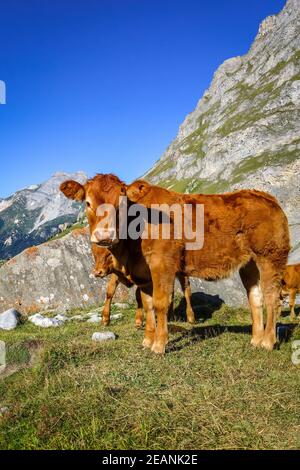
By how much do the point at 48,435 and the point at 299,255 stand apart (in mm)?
25796

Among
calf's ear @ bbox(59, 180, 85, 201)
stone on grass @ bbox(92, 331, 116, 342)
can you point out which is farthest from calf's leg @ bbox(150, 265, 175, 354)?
calf's ear @ bbox(59, 180, 85, 201)

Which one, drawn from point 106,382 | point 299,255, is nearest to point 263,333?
point 106,382

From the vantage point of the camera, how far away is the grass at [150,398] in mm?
4621

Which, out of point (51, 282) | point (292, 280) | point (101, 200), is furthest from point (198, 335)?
point (292, 280)

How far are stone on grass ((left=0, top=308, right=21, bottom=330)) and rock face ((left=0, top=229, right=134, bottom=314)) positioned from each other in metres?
2.66

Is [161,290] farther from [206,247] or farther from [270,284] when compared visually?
[270,284]

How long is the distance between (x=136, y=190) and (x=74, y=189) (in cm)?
142

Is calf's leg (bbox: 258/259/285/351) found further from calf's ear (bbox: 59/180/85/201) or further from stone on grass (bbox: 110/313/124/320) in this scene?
stone on grass (bbox: 110/313/124/320)

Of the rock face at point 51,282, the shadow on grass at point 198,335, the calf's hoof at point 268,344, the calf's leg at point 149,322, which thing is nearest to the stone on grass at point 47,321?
the rock face at point 51,282

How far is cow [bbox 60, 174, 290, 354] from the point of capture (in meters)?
9.38

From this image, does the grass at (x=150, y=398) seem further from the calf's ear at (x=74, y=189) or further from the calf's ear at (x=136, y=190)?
the calf's ear at (x=136, y=190)

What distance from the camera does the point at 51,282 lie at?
19.4 metres

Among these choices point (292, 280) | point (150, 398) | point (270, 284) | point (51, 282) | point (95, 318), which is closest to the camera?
point (150, 398)

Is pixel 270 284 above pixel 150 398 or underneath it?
above
